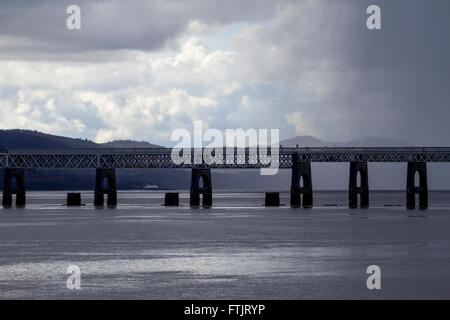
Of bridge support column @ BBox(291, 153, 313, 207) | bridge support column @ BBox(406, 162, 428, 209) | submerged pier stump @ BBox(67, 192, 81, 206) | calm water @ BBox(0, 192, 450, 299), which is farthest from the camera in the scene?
submerged pier stump @ BBox(67, 192, 81, 206)

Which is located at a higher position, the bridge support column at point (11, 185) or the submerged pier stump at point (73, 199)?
the bridge support column at point (11, 185)

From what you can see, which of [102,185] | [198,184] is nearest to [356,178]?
[198,184]

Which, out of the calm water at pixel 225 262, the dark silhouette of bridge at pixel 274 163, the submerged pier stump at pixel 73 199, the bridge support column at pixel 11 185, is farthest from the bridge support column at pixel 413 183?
the bridge support column at pixel 11 185

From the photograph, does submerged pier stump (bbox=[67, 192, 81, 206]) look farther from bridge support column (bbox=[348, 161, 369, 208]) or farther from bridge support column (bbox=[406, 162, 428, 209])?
bridge support column (bbox=[406, 162, 428, 209])

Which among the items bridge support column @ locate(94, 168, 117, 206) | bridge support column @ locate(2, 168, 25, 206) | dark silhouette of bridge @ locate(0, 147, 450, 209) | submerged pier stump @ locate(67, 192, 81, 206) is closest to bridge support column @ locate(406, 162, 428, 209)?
dark silhouette of bridge @ locate(0, 147, 450, 209)

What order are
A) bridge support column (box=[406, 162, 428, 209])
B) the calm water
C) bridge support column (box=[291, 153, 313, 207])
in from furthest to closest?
1. bridge support column (box=[291, 153, 313, 207])
2. bridge support column (box=[406, 162, 428, 209])
3. the calm water

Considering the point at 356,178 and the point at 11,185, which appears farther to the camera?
the point at 11,185

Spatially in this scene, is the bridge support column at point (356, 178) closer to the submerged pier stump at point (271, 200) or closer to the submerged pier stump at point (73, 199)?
the submerged pier stump at point (271, 200)

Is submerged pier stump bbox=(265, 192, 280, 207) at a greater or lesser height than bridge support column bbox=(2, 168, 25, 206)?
lesser

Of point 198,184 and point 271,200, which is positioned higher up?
point 198,184

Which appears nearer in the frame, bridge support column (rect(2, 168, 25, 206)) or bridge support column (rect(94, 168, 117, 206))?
bridge support column (rect(94, 168, 117, 206))

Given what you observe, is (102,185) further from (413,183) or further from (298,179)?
(413,183)

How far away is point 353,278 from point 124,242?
105 ft
